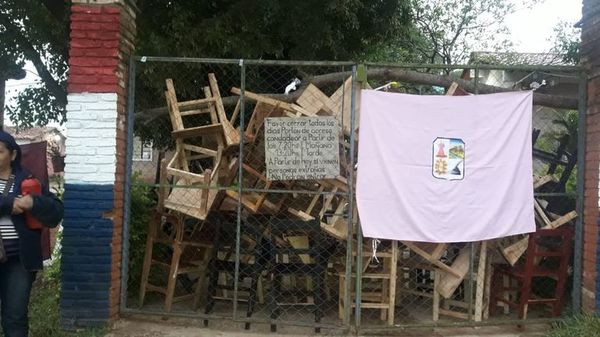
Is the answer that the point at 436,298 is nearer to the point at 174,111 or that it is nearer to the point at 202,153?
the point at 202,153

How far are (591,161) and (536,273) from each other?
125 cm

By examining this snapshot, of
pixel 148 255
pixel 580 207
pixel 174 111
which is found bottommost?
pixel 148 255

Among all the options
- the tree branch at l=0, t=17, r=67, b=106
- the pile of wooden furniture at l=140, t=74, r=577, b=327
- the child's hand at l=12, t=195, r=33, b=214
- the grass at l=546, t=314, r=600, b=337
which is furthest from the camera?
the tree branch at l=0, t=17, r=67, b=106

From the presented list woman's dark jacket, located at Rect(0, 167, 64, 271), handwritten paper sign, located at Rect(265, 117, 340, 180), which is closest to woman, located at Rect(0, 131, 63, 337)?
woman's dark jacket, located at Rect(0, 167, 64, 271)

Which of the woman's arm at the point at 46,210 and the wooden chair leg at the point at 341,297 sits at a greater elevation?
the woman's arm at the point at 46,210

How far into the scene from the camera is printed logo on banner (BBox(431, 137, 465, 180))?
4.84 metres

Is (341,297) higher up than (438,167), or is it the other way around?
(438,167)

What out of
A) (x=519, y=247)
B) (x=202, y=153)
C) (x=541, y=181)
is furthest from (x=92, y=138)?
(x=541, y=181)

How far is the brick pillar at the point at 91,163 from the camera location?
15.5 feet

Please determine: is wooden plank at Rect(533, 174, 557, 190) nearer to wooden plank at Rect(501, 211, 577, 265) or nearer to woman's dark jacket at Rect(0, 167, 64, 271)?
wooden plank at Rect(501, 211, 577, 265)

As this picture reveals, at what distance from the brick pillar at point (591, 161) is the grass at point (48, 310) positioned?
4.59m

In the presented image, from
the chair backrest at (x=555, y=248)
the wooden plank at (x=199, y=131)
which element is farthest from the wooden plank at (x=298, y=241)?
the chair backrest at (x=555, y=248)

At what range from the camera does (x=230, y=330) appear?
16.4 feet

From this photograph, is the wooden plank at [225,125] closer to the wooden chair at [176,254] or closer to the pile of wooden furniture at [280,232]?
the pile of wooden furniture at [280,232]
